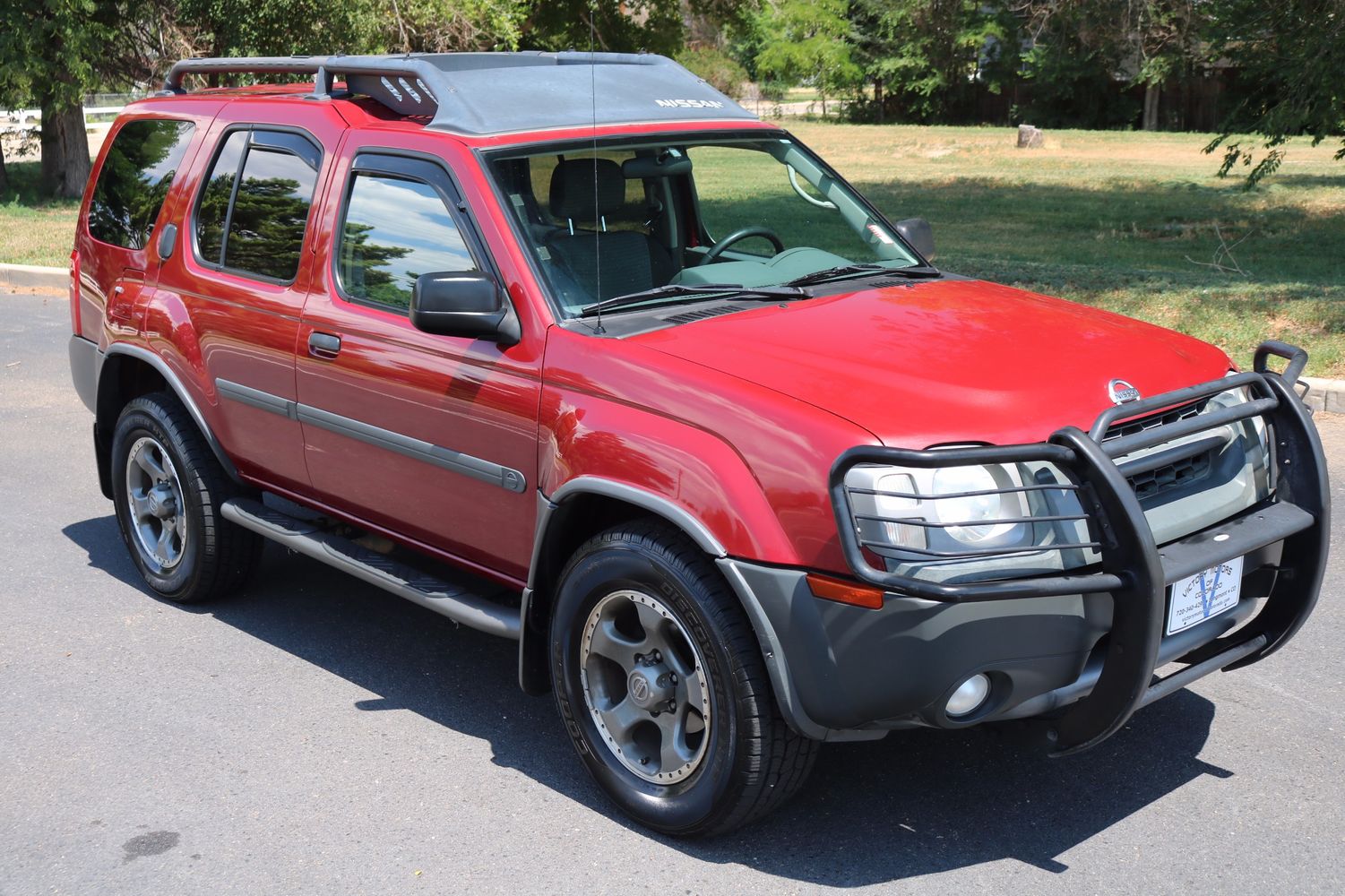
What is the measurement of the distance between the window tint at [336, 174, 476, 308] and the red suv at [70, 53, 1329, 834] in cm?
1

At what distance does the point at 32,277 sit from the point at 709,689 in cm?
1321

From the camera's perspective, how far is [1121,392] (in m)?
3.76

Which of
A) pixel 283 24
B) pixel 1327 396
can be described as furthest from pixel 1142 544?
pixel 283 24

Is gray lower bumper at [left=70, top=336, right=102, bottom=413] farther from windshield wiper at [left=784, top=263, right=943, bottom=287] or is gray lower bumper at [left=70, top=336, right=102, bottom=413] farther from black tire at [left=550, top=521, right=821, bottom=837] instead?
windshield wiper at [left=784, top=263, right=943, bottom=287]

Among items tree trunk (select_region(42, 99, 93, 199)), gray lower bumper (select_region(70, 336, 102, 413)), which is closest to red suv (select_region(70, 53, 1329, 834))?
gray lower bumper (select_region(70, 336, 102, 413))

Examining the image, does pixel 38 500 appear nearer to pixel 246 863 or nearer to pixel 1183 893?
pixel 246 863

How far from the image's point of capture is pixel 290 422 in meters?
5.05

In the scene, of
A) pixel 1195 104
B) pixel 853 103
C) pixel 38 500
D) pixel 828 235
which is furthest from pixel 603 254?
pixel 853 103

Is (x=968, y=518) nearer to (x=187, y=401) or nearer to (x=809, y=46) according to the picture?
(x=187, y=401)

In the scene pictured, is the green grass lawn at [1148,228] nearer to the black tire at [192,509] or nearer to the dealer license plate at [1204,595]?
the dealer license plate at [1204,595]

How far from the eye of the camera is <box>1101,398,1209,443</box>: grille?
3688 mm

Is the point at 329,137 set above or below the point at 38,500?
above

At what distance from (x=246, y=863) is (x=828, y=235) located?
9.72 ft

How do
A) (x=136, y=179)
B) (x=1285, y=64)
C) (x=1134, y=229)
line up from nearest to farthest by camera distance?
1. (x=136, y=179)
2. (x=1285, y=64)
3. (x=1134, y=229)
